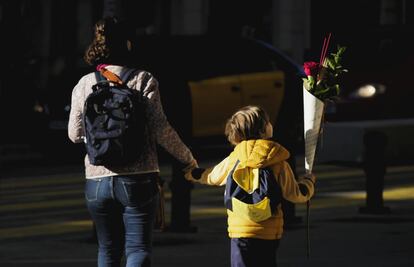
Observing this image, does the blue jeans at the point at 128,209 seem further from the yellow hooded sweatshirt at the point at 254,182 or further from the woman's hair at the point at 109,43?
the woman's hair at the point at 109,43

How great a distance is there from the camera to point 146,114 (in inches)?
285

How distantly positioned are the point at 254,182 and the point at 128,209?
643 mm

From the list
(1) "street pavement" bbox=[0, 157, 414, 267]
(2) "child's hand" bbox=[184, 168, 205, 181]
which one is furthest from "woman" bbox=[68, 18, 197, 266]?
(1) "street pavement" bbox=[0, 157, 414, 267]

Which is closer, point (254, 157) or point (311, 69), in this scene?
point (254, 157)

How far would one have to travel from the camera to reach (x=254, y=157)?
23.8ft

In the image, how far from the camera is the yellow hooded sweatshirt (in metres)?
7.26

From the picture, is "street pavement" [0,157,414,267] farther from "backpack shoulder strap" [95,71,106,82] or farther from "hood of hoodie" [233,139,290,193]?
"backpack shoulder strap" [95,71,106,82]

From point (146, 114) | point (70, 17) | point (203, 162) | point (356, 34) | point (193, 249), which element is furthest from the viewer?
point (70, 17)

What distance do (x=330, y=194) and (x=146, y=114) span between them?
789 cm

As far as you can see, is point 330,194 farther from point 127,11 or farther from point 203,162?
point 127,11

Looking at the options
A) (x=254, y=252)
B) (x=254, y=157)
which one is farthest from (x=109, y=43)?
(x=254, y=252)

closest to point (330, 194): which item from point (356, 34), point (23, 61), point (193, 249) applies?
point (193, 249)

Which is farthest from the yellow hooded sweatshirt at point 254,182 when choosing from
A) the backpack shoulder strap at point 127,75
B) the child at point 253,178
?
the backpack shoulder strap at point 127,75

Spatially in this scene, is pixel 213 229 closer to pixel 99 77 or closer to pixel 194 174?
pixel 194 174
